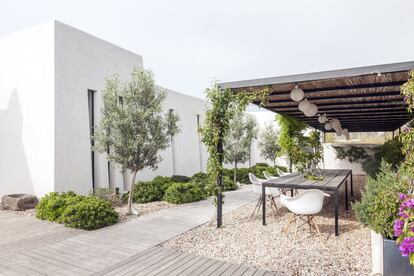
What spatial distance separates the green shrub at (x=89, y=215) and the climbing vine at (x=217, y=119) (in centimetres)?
208

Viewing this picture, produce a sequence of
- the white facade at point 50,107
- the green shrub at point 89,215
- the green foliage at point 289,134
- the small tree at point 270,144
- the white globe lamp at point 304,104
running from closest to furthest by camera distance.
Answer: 1. the green shrub at point 89,215
2. the white globe lamp at point 304,104
3. the white facade at point 50,107
4. the green foliage at point 289,134
5. the small tree at point 270,144

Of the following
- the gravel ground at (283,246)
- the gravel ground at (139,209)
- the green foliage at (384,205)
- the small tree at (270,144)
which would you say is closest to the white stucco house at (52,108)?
the gravel ground at (139,209)

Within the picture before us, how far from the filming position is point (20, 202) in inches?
263

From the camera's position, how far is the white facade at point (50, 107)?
6.92 metres

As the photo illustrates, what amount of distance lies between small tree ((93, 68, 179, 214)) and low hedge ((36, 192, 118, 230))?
0.81 meters

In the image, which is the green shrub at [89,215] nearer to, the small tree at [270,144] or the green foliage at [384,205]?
the green foliage at [384,205]

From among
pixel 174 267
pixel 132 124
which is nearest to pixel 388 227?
pixel 174 267

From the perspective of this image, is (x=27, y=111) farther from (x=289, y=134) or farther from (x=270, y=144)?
(x=270, y=144)

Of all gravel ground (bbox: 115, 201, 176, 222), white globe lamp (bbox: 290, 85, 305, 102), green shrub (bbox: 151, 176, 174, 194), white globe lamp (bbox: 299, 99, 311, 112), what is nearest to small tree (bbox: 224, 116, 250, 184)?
green shrub (bbox: 151, 176, 174, 194)

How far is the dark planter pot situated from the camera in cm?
259

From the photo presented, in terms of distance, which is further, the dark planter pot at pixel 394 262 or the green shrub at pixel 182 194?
the green shrub at pixel 182 194

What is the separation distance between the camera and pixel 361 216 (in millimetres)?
3318

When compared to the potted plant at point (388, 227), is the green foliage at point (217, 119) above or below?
above

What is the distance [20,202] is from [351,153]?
15242mm
